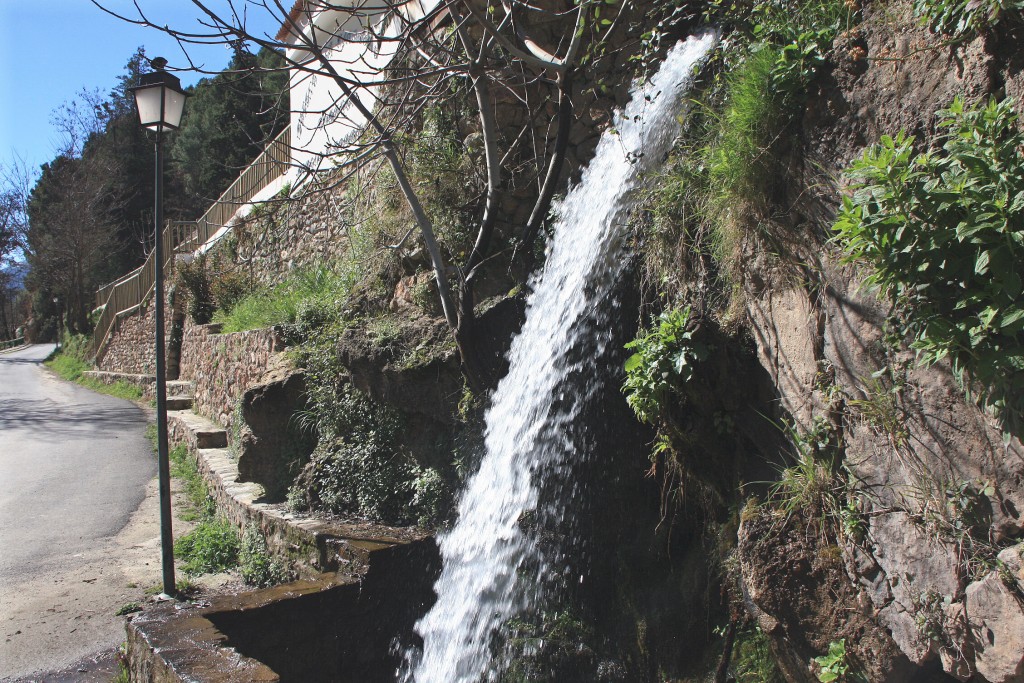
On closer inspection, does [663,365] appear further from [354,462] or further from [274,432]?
[274,432]

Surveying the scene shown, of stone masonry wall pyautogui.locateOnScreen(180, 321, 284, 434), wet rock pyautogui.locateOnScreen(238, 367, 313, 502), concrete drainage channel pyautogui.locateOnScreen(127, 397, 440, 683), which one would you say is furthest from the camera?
stone masonry wall pyautogui.locateOnScreen(180, 321, 284, 434)

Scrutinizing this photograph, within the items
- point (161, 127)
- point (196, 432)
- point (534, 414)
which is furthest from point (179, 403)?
point (534, 414)

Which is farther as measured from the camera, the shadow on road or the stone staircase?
the shadow on road

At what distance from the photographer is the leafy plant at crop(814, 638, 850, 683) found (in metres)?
3.15

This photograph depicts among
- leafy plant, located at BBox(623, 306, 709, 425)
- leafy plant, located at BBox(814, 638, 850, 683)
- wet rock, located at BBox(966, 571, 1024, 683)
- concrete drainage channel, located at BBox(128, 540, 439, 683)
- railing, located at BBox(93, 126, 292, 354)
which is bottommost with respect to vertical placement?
concrete drainage channel, located at BBox(128, 540, 439, 683)

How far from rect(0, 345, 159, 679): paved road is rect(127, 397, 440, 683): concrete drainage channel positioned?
3.40ft

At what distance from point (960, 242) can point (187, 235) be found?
76.2ft

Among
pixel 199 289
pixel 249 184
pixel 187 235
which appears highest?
pixel 249 184

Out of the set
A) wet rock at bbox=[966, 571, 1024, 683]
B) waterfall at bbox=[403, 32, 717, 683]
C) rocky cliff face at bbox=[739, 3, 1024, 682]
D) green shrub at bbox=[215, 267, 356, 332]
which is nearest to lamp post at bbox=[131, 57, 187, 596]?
green shrub at bbox=[215, 267, 356, 332]

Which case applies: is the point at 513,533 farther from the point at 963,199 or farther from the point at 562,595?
the point at 963,199

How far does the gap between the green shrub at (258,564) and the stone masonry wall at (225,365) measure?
65.1 inches

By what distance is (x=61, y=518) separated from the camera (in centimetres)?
873

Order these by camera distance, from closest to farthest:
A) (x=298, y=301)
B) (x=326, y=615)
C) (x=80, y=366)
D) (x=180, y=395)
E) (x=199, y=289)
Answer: (x=326, y=615) → (x=298, y=301) → (x=180, y=395) → (x=199, y=289) → (x=80, y=366)

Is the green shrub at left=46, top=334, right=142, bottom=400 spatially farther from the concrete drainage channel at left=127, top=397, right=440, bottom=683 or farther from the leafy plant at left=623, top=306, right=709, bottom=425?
the leafy plant at left=623, top=306, right=709, bottom=425
